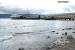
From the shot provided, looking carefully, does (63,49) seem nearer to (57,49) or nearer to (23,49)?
(57,49)

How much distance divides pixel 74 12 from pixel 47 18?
17121 mm

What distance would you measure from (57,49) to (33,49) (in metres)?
1.28

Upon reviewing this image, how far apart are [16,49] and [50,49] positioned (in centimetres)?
176

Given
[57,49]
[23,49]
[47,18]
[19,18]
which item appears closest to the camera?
[57,49]

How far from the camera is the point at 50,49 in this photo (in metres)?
9.11

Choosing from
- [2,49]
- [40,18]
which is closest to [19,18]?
[40,18]

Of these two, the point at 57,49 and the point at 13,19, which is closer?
the point at 57,49

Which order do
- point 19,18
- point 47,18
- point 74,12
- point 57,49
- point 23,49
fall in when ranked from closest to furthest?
1. point 57,49
2. point 23,49
3. point 74,12
4. point 47,18
5. point 19,18

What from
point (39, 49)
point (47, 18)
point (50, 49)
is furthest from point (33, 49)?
point (47, 18)

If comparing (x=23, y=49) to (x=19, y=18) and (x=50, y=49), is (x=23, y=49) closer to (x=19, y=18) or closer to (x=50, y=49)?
(x=50, y=49)

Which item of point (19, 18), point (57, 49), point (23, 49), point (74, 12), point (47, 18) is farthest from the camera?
point (19, 18)

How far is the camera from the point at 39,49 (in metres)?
9.39

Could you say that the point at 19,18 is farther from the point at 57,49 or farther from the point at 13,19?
the point at 57,49

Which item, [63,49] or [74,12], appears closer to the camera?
[63,49]
